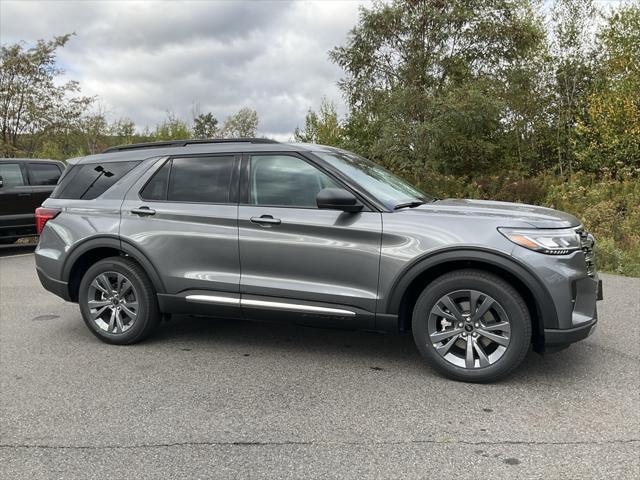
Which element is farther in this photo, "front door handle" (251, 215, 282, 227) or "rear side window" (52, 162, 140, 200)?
"rear side window" (52, 162, 140, 200)

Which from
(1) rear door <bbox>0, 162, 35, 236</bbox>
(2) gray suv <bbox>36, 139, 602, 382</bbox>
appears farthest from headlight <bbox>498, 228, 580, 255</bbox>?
(1) rear door <bbox>0, 162, 35, 236</bbox>

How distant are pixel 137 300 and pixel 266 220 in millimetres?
1401

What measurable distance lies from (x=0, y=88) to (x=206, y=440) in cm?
1848

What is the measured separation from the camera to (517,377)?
4023 mm

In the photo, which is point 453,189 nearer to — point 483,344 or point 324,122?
point 483,344

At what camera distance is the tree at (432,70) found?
1802cm

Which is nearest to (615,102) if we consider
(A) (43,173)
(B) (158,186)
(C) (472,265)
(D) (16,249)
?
(A) (43,173)

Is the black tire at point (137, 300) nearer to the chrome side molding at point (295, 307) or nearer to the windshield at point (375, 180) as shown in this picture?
the chrome side molding at point (295, 307)

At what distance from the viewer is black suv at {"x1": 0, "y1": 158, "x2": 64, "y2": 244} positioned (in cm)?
1071

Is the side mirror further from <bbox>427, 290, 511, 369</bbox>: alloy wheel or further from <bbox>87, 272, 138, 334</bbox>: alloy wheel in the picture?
<bbox>87, 272, 138, 334</bbox>: alloy wheel

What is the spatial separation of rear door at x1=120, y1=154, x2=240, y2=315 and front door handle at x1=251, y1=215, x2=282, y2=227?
0.19m

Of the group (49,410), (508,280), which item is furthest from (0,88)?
(508,280)

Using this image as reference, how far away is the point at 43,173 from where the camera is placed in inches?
452

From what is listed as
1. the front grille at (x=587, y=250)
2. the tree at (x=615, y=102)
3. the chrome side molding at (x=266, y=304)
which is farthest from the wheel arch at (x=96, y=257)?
the tree at (x=615, y=102)
